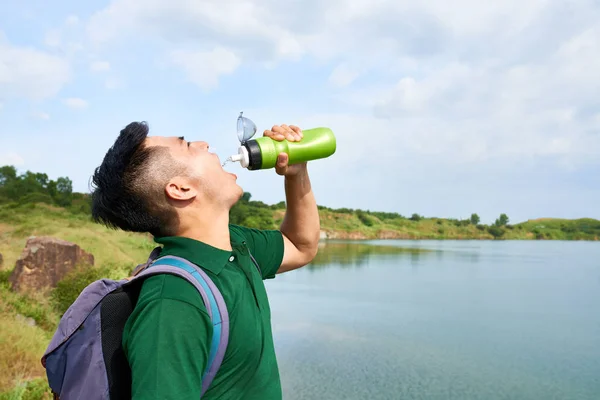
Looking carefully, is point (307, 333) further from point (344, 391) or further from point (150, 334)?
point (150, 334)

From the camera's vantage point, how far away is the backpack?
107cm

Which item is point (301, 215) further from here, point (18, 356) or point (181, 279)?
point (18, 356)

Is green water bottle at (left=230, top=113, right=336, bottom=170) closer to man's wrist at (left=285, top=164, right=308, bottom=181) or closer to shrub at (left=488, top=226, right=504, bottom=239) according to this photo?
man's wrist at (left=285, top=164, right=308, bottom=181)

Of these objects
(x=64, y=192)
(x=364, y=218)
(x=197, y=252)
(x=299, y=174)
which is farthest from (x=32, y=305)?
(x=364, y=218)

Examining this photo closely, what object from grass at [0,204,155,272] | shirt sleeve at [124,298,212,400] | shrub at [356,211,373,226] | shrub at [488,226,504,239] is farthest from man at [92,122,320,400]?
shrub at [488,226,504,239]

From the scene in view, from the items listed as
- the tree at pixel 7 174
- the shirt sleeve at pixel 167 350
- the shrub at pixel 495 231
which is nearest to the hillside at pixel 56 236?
the tree at pixel 7 174

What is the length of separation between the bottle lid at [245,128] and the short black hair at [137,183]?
0.43m

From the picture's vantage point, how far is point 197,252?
1251mm

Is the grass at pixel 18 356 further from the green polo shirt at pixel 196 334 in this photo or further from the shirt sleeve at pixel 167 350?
the shirt sleeve at pixel 167 350

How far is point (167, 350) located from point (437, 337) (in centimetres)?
895

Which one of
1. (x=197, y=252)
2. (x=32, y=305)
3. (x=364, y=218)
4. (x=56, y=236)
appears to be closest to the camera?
(x=197, y=252)

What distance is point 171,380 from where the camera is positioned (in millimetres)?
976

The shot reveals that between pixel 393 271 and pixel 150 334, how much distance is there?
18700 millimetres

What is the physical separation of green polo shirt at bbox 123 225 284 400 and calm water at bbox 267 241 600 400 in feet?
17.6
